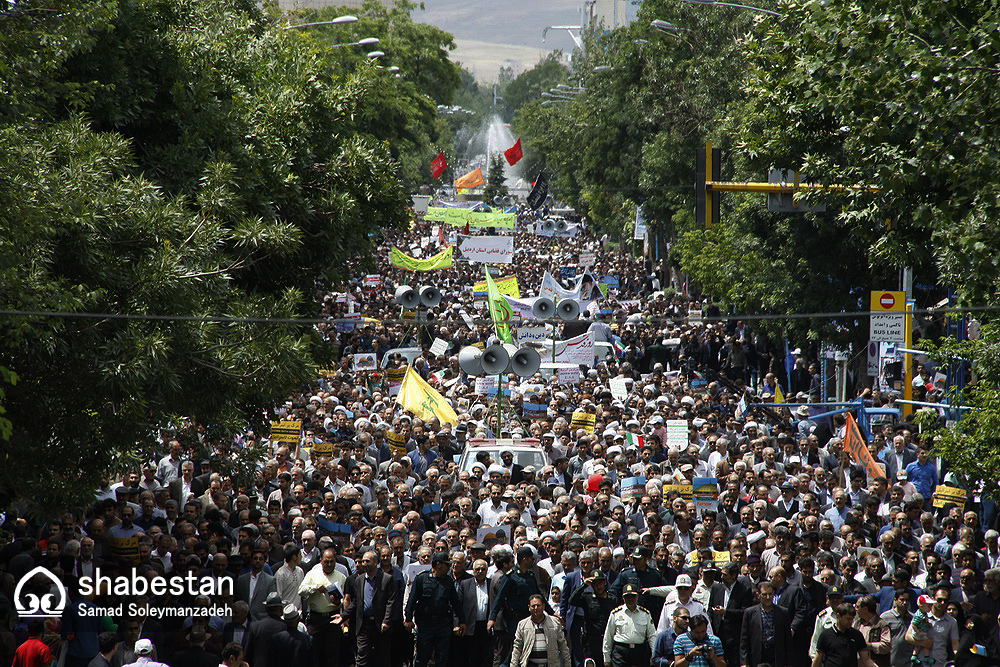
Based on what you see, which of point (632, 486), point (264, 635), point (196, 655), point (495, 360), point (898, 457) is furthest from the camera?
point (495, 360)

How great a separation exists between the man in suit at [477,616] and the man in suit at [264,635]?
196cm

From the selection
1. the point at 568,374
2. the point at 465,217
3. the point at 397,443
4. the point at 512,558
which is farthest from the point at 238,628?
the point at 465,217

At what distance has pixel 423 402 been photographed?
22781 mm

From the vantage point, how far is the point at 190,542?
12.9 m

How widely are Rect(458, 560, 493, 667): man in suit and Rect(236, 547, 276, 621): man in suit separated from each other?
1727 mm

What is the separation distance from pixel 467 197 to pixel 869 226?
115 m

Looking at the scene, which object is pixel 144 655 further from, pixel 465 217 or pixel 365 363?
pixel 465 217

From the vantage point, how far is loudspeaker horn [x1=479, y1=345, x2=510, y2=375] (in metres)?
22.2

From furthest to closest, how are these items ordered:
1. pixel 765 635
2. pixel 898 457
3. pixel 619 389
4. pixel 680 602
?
pixel 619 389
pixel 898 457
pixel 765 635
pixel 680 602

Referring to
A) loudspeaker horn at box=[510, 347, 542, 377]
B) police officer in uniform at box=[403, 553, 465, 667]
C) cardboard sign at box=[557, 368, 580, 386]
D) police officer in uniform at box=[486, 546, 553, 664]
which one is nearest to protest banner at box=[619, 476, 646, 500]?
police officer in uniform at box=[486, 546, 553, 664]

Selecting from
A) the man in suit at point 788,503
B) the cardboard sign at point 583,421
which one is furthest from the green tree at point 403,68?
the man in suit at point 788,503

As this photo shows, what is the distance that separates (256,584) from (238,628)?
1084 mm

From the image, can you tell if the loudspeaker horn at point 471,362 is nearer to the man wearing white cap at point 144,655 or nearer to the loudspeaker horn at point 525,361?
the loudspeaker horn at point 525,361

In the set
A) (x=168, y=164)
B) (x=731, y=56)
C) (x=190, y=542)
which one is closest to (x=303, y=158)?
(x=168, y=164)
